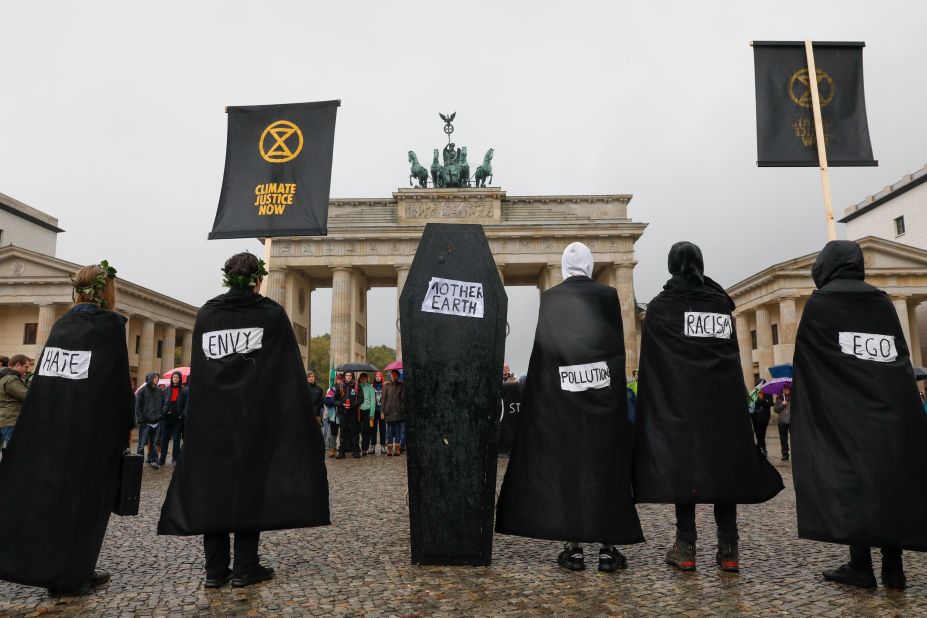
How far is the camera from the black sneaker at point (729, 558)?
417 cm

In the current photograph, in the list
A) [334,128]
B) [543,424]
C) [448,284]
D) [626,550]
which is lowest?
[626,550]

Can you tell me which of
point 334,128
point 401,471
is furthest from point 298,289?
point 334,128

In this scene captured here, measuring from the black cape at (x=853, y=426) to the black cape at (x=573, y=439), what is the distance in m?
1.15

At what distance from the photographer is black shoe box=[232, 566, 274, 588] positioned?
390 centimetres

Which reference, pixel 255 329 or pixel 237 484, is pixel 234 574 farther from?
pixel 255 329

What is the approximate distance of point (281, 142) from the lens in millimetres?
5934

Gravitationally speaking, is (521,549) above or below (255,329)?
below

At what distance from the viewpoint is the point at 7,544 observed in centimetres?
371

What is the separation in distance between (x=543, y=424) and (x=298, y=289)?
42.4 meters

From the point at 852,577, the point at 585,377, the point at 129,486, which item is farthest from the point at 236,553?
the point at 852,577

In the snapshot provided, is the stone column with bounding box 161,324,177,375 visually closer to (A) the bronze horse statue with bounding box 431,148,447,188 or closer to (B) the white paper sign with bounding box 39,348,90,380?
(A) the bronze horse statue with bounding box 431,148,447,188

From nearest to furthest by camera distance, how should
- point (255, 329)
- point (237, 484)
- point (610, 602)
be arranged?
point (610, 602), point (237, 484), point (255, 329)

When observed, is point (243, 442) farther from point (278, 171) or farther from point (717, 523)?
point (717, 523)

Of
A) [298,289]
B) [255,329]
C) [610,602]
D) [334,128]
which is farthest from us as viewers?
[298,289]
